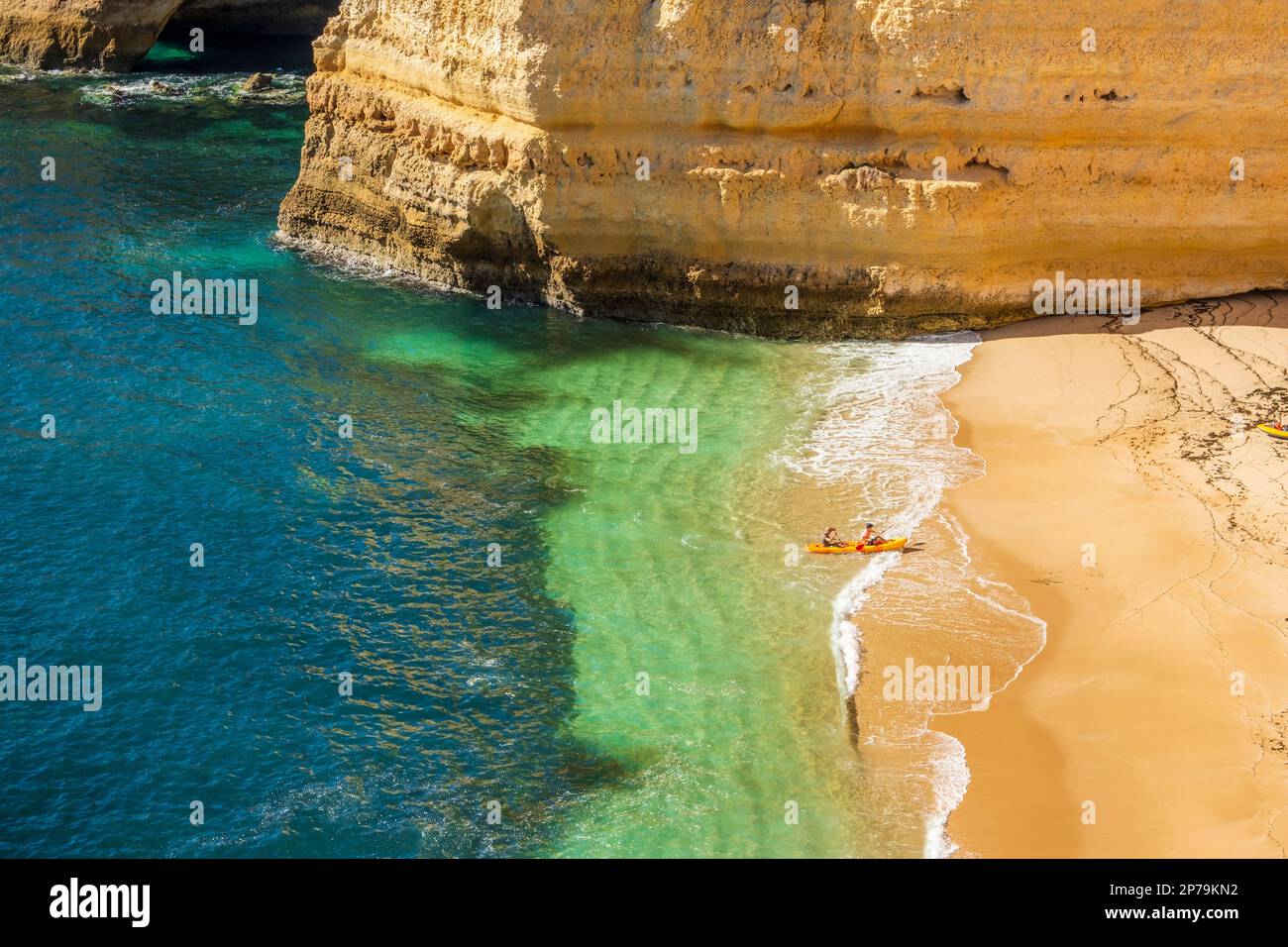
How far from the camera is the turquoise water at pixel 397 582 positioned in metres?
16.3

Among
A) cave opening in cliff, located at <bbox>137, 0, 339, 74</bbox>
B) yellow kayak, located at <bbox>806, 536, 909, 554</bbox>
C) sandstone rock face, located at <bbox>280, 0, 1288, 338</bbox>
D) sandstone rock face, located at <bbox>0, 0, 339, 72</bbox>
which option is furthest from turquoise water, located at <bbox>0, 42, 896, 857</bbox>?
cave opening in cliff, located at <bbox>137, 0, 339, 74</bbox>

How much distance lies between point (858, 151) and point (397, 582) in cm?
1321

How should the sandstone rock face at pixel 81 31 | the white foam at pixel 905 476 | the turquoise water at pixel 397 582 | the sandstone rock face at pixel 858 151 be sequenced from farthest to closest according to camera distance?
the sandstone rock face at pixel 81 31
the sandstone rock face at pixel 858 151
the white foam at pixel 905 476
the turquoise water at pixel 397 582

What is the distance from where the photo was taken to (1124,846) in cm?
1516

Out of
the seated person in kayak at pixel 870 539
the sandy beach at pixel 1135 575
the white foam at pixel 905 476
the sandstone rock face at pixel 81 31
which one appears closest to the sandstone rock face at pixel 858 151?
the white foam at pixel 905 476

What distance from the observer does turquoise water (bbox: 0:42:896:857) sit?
16281mm

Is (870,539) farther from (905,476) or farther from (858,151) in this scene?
(858,151)

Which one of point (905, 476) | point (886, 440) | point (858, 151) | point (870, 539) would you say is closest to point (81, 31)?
point (858, 151)

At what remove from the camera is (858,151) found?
27703 mm

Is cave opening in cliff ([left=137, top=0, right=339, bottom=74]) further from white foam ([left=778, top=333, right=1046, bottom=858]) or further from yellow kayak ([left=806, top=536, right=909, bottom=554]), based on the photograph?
yellow kayak ([left=806, top=536, right=909, bottom=554])

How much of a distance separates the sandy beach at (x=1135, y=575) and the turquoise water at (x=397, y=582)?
2.24m

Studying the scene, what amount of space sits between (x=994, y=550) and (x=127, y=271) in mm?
20799

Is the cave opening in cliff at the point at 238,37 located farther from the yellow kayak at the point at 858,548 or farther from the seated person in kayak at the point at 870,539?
the seated person in kayak at the point at 870,539
